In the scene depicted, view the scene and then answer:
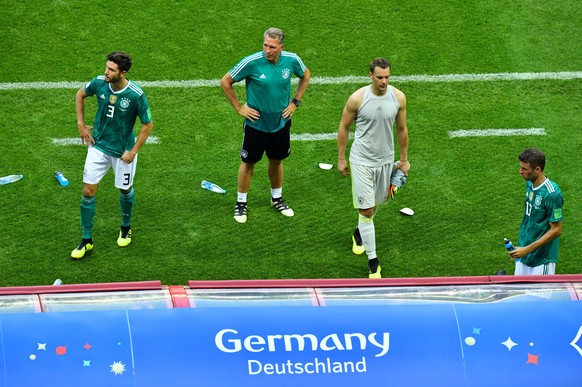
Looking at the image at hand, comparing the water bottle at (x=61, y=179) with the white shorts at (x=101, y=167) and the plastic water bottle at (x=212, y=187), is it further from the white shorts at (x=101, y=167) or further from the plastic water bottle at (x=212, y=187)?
the plastic water bottle at (x=212, y=187)

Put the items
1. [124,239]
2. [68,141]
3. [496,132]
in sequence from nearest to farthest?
1. [124,239]
2. [68,141]
3. [496,132]

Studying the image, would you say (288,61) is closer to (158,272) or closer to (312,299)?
(158,272)

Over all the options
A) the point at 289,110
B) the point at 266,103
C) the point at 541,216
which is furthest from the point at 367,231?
the point at 541,216

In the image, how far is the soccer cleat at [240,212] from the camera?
1041 cm

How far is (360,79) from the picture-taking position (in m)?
12.4

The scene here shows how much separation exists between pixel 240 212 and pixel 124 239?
3.76 feet

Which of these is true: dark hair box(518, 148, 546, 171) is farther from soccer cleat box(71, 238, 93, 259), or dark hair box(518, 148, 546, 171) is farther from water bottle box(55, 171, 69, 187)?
water bottle box(55, 171, 69, 187)

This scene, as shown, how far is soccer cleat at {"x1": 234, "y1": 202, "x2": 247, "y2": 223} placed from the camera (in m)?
10.4

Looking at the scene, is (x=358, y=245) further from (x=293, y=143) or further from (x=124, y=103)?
(x=124, y=103)

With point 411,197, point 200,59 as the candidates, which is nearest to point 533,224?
point 411,197

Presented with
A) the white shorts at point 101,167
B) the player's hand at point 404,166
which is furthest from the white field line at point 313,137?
the white shorts at point 101,167

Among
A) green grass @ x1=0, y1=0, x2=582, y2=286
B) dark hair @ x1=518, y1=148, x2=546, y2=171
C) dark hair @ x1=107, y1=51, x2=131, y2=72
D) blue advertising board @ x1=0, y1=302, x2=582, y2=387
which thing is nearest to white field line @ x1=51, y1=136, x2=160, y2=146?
green grass @ x1=0, y1=0, x2=582, y2=286

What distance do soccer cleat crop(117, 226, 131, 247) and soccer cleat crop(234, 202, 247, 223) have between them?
3.43 ft

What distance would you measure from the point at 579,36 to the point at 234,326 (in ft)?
24.8
